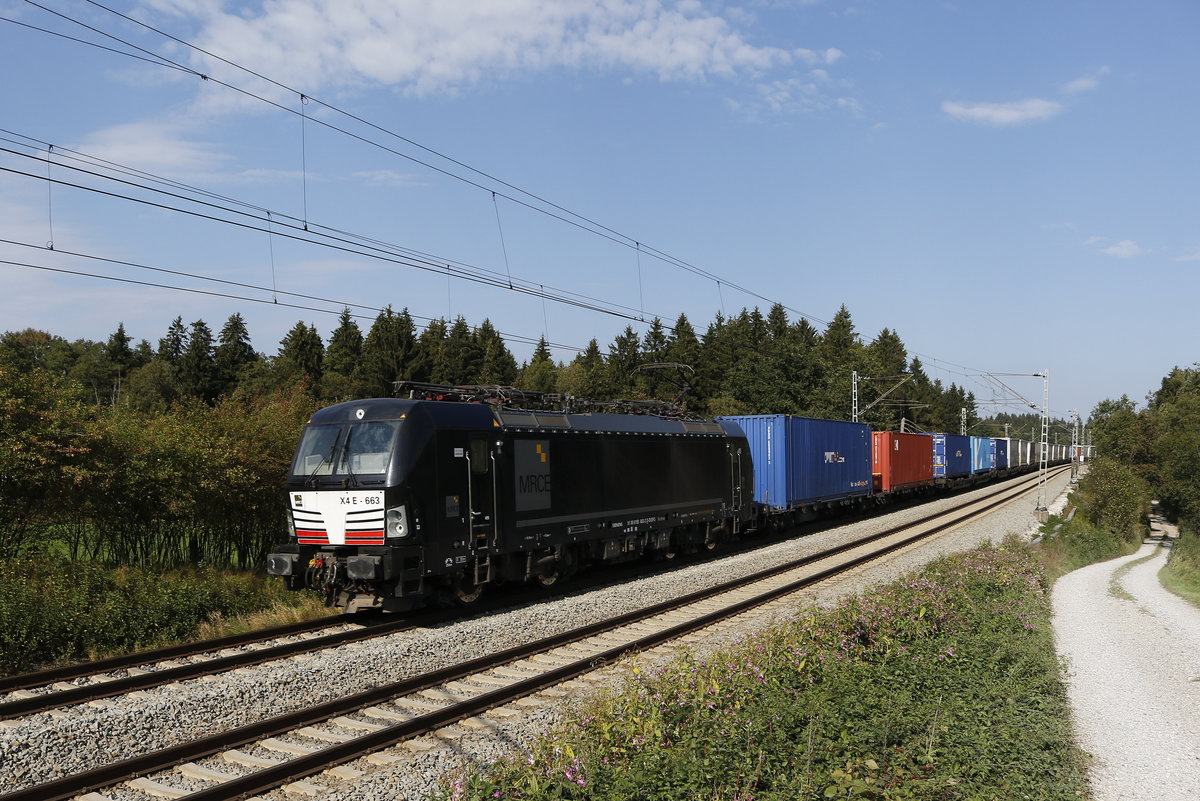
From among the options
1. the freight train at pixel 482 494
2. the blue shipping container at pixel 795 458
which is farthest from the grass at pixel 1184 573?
the freight train at pixel 482 494

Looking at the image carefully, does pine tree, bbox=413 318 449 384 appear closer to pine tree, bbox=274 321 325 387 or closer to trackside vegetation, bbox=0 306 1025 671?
pine tree, bbox=274 321 325 387

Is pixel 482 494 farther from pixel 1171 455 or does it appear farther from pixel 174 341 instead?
pixel 174 341

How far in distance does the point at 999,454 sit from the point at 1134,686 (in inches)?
2378

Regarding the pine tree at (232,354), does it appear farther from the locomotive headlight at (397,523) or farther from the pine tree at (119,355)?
the locomotive headlight at (397,523)

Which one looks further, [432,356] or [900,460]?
[432,356]

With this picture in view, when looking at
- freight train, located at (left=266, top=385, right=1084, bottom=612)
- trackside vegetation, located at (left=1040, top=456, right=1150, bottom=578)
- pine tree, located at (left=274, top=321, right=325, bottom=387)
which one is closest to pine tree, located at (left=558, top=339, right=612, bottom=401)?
pine tree, located at (left=274, top=321, right=325, bottom=387)

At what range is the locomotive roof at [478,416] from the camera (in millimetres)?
13148

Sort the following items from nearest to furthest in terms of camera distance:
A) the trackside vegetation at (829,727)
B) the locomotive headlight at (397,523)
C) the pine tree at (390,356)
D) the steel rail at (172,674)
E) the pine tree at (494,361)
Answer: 1. the trackside vegetation at (829,727)
2. the steel rail at (172,674)
3. the locomotive headlight at (397,523)
4. the pine tree at (390,356)
5. the pine tree at (494,361)

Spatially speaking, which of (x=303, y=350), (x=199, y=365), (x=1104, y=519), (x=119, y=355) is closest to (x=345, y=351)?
(x=303, y=350)

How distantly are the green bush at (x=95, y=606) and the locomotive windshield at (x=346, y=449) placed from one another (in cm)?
247

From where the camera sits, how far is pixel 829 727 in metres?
7.52

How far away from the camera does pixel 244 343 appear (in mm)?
83500

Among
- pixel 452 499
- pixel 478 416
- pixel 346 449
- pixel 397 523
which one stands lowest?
pixel 397 523

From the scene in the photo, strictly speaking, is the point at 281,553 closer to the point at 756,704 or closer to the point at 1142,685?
the point at 756,704
